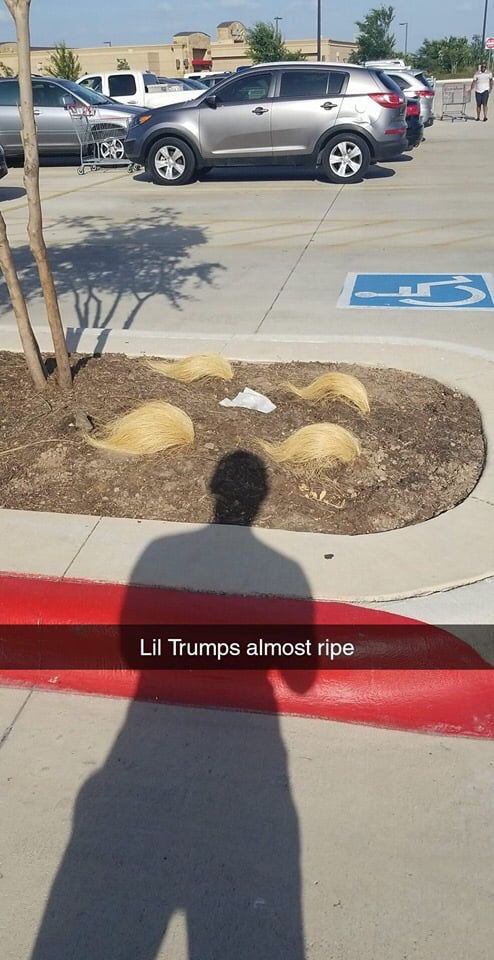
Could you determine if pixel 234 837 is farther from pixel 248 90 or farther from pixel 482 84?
pixel 482 84

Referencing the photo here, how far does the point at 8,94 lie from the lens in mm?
17953

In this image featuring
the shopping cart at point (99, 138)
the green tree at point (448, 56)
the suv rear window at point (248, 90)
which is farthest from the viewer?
the green tree at point (448, 56)

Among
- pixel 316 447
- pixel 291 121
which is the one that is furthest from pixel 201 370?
pixel 291 121

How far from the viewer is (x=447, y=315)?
24.1 feet

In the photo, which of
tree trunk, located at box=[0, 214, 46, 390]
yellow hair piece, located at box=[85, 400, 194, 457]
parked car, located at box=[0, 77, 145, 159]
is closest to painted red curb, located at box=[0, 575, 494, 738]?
yellow hair piece, located at box=[85, 400, 194, 457]

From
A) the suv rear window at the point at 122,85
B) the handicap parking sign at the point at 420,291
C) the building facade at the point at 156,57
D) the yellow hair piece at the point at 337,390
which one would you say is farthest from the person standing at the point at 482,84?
the building facade at the point at 156,57

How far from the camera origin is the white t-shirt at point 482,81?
25.2 metres

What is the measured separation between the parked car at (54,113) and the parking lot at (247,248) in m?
1.22

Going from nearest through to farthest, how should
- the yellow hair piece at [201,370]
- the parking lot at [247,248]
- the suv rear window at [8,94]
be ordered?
the yellow hair piece at [201,370] < the parking lot at [247,248] < the suv rear window at [8,94]

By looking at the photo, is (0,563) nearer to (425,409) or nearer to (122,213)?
(425,409)

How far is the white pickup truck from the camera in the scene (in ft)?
70.3

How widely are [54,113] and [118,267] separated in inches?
398

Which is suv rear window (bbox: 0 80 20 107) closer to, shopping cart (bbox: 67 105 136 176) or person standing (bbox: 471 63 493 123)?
shopping cart (bbox: 67 105 136 176)

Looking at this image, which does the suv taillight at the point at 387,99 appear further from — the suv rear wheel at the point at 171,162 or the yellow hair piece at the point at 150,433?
the yellow hair piece at the point at 150,433
